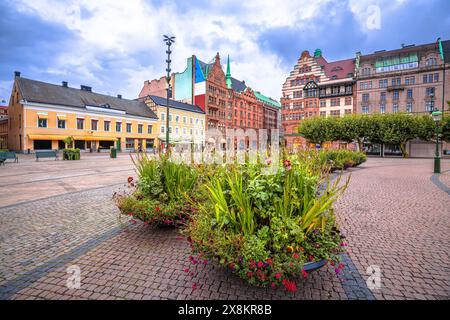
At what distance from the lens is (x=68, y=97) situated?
35.8 meters

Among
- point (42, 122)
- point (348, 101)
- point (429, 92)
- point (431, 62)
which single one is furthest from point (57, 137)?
point (431, 62)

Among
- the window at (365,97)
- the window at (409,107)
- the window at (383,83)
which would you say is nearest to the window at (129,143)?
the window at (365,97)

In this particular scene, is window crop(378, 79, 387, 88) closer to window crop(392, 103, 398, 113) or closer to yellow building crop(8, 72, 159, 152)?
window crop(392, 103, 398, 113)

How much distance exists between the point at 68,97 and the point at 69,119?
4.11m

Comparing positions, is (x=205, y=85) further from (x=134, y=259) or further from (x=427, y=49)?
(x=134, y=259)

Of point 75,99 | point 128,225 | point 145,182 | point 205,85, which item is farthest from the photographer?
point 205,85

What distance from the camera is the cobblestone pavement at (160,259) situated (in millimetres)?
2676

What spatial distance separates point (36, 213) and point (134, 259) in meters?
3.97

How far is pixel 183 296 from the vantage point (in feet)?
8.51

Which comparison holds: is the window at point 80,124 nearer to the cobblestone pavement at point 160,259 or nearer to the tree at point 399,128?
the cobblestone pavement at point 160,259

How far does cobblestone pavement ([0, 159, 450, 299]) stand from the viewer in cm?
268

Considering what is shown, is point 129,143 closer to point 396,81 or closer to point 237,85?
point 237,85
